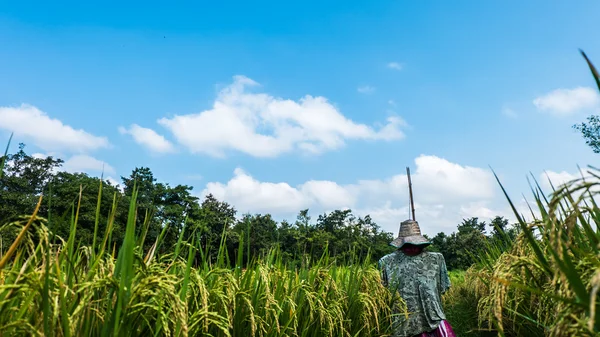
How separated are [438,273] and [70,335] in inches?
216

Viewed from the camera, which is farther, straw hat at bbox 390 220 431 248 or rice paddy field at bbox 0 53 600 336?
straw hat at bbox 390 220 431 248

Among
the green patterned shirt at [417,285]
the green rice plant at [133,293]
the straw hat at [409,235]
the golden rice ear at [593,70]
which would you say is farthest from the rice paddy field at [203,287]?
the straw hat at [409,235]

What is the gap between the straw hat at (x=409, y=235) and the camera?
663 cm

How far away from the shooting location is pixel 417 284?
645 centimetres

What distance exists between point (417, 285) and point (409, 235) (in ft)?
2.47

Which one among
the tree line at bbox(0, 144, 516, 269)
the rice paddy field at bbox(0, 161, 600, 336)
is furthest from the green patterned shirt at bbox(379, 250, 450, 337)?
the tree line at bbox(0, 144, 516, 269)

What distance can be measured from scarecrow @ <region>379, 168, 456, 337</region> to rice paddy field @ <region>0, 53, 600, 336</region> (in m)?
1.07

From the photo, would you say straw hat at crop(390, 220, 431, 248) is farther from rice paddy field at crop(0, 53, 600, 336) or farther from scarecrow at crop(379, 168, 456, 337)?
rice paddy field at crop(0, 53, 600, 336)

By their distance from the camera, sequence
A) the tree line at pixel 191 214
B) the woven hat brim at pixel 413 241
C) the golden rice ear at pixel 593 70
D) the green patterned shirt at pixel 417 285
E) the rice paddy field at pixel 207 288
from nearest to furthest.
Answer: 1. the golden rice ear at pixel 593 70
2. the rice paddy field at pixel 207 288
3. the green patterned shirt at pixel 417 285
4. the woven hat brim at pixel 413 241
5. the tree line at pixel 191 214

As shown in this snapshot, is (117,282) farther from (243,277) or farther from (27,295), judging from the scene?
(243,277)

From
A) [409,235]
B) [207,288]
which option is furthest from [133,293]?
[409,235]

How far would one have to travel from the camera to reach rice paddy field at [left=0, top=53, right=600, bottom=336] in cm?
154

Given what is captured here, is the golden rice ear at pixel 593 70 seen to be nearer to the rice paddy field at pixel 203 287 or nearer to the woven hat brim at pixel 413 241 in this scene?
the rice paddy field at pixel 203 287

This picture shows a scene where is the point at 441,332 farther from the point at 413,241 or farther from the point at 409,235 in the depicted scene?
the point at 409,235
